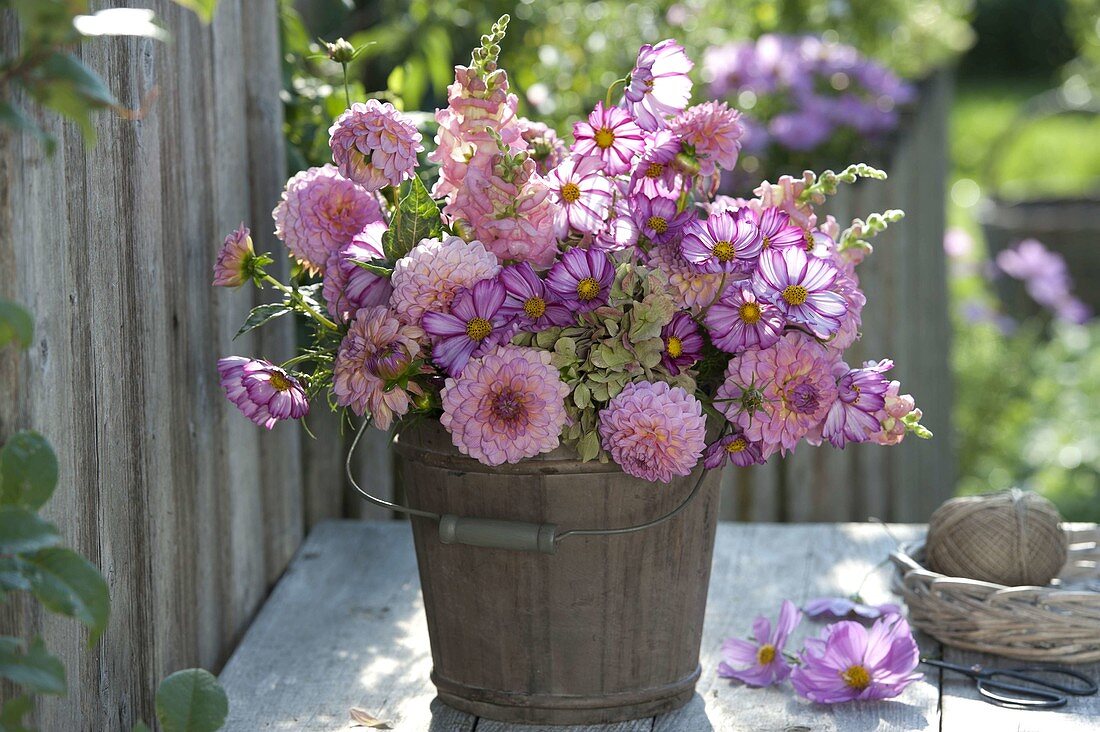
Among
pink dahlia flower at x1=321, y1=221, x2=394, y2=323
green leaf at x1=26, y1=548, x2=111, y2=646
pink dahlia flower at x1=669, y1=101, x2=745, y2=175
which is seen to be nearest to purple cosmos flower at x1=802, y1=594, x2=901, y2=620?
pink dahlia flower at x1=669, y1=101, x2=745, y2=175

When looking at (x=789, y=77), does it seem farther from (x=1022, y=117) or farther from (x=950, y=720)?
(x=1022, y=117)

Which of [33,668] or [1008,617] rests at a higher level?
[33,668]

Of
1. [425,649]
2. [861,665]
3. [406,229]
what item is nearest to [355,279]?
[406,229]

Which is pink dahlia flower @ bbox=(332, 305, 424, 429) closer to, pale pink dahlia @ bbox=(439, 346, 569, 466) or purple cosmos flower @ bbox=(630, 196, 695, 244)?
pale pink dahlia @ bbox=(439, 346, 569, 466)

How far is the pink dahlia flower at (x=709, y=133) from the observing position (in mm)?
1361

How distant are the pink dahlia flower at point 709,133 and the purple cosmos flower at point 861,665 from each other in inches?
21.4

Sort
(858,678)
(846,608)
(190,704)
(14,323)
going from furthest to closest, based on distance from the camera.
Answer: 1. (846,608)
2. (858,678)
3. (190,704)
4. (14,323)

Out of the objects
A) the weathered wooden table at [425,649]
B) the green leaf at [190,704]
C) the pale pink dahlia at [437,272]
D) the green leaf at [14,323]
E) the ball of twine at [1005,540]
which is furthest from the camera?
the ball of twine at [1005,540]

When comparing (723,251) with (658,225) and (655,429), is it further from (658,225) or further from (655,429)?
(655,429)

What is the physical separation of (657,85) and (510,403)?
0.37 metres

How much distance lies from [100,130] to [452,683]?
0.70 m

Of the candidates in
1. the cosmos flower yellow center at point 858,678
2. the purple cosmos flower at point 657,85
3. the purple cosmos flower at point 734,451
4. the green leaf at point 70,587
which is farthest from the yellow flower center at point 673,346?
the green leaf at point 70,587

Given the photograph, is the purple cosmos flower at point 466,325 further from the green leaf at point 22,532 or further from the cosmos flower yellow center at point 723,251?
the green leaf at point 22,532

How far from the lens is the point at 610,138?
1.36 meters
